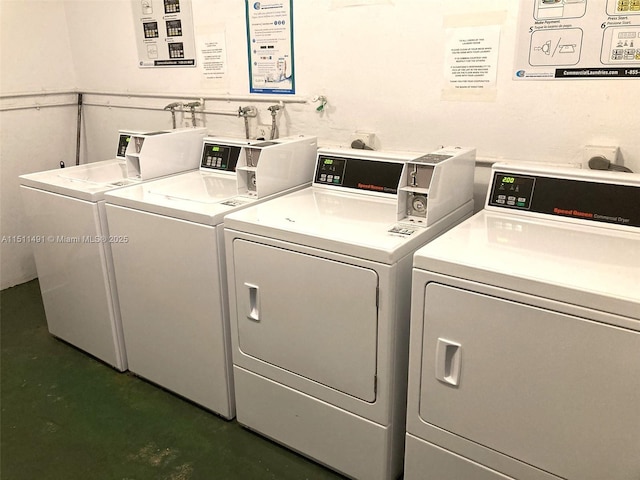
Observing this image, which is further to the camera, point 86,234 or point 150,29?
point 150,29

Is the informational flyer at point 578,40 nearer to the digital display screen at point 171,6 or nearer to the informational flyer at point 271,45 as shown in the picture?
the informational flyer at point 271,45

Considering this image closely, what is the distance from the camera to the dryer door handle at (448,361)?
1504mm

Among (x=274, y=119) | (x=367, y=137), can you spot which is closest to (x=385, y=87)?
(x=367, y=137)

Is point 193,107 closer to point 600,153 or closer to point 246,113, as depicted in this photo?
point 246,113

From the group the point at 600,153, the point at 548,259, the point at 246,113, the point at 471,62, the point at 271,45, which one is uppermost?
the point at 271,45

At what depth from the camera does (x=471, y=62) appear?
2078 mm

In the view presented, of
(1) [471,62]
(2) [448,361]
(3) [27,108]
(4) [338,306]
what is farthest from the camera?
(3) [27,108]

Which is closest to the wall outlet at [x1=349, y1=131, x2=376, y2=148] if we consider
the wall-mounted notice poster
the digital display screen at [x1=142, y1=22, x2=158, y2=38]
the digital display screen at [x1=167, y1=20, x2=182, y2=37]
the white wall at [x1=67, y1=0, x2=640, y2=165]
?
the white wall at [x1=67, y1=0, x2=640, y2=165]

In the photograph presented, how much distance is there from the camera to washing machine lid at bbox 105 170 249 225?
205cm

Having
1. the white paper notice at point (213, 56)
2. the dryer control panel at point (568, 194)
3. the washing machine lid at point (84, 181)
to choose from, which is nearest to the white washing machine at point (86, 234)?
the washing machine lid at point (84, 181)

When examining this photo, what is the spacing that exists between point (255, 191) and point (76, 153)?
7.58ft

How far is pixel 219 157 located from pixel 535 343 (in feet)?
6.17

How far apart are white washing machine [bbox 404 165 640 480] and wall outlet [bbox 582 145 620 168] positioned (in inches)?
7.9

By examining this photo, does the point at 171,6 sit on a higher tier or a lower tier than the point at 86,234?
higher
